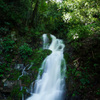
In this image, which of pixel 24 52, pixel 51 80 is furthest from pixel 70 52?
pixel 24 52

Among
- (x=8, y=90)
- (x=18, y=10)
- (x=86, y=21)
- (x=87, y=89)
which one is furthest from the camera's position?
(x=18, y=10)

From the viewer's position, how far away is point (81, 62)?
20.2ft

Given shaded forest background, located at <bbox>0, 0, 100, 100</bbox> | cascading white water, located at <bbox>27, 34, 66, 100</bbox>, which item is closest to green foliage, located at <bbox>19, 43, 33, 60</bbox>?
shaded forest background, located at <bbox>0, 0, 100, 100</bbox>

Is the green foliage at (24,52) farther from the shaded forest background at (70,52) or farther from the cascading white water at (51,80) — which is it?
the cascading white water at (51,80)

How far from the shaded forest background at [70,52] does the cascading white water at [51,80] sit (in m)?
0.42

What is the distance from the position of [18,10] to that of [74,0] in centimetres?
521

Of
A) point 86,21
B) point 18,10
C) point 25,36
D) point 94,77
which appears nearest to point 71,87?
point 94,77

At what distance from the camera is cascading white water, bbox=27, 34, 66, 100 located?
Result: 19.3 feet

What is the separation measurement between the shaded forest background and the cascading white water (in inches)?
16.7

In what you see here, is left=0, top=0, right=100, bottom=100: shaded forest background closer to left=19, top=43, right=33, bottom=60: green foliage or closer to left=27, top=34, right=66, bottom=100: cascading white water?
left=19, top=43, right=33, bottom=60: green foliage

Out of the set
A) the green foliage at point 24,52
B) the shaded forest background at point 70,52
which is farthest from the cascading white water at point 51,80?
the green foliage at point 24,52

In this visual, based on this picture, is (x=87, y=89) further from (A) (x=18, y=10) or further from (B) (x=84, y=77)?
(A) (x=18, y=10)

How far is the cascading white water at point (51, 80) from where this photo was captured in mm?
5895

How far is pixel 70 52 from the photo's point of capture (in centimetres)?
758
